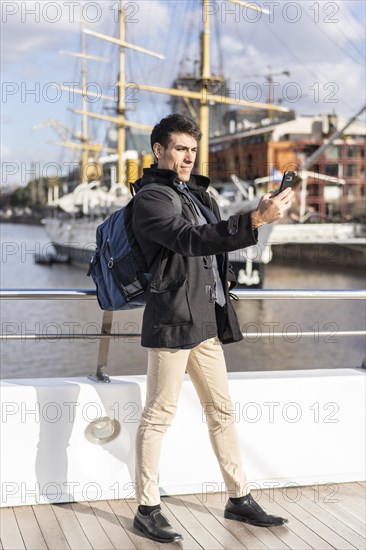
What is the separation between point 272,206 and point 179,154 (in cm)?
54

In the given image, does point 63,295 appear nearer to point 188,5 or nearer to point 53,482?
point 53,482

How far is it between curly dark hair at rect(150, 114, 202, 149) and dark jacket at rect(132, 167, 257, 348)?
12 centimetres

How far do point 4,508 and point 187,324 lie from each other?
118 centimetres

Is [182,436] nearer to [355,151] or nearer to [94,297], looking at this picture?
[94,297]

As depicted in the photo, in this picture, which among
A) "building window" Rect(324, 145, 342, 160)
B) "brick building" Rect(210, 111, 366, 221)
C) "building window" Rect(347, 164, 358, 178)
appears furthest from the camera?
"building window" Rect(347, 164, 358, 178)

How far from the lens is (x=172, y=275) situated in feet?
9.96

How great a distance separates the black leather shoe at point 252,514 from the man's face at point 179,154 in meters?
1.33

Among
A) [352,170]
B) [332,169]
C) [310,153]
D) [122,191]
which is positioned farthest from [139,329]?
[352,170]

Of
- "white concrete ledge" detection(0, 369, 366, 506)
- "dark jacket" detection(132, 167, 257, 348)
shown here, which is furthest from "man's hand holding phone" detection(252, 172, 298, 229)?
"white concrete ledge" detection(0, 369, 366, 506)

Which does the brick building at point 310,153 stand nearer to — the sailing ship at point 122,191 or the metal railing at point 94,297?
the sailing ship at point 122,191

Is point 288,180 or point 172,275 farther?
point 172,275

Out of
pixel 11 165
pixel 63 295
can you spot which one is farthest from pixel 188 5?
pixel 63 295

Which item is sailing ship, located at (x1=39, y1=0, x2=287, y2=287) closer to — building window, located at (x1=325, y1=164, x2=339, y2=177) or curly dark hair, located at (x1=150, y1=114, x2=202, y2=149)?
building window, located at (x1=325, y1=164, x2=339, y2=177)

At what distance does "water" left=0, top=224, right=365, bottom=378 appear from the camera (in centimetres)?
1789
